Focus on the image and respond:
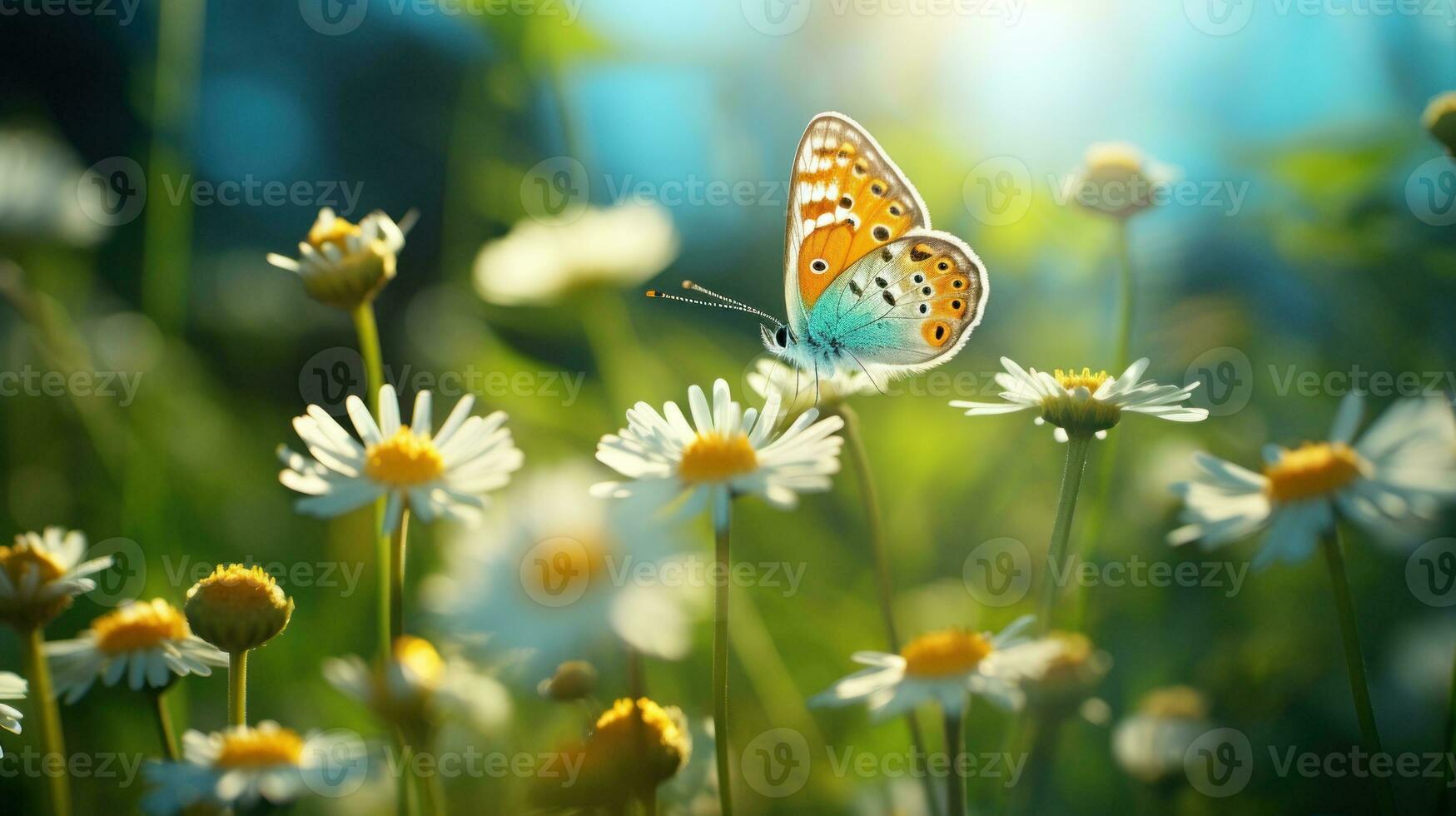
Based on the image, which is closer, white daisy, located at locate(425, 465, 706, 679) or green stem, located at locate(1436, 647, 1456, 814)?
green stem, located at locate(1436, 647, 1456, 814)

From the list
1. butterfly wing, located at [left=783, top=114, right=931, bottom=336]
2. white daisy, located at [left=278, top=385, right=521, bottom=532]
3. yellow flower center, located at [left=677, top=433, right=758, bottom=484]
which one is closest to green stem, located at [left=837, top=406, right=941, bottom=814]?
yellow flower center, located at [left=677, top=433, right=758, bottom=484]

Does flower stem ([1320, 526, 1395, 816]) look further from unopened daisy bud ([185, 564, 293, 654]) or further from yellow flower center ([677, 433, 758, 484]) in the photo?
unopened daisy bud ([185, 564, 293, 654])

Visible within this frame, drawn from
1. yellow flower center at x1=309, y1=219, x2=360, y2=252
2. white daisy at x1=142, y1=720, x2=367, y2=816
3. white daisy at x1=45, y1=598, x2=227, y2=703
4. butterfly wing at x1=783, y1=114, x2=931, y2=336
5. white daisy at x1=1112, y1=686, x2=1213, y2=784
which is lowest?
white daisy at x1=1112, y1=686, x2=1213, y2=784

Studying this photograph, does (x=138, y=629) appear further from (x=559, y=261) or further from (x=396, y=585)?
(x=559, y=261)

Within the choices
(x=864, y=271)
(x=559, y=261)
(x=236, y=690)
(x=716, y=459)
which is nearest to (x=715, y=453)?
(x=716, y=459)

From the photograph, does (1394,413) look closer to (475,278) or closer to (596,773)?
(596,773)

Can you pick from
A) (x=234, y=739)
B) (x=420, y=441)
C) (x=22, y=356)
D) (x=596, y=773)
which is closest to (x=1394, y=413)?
(x=596, y=773)
